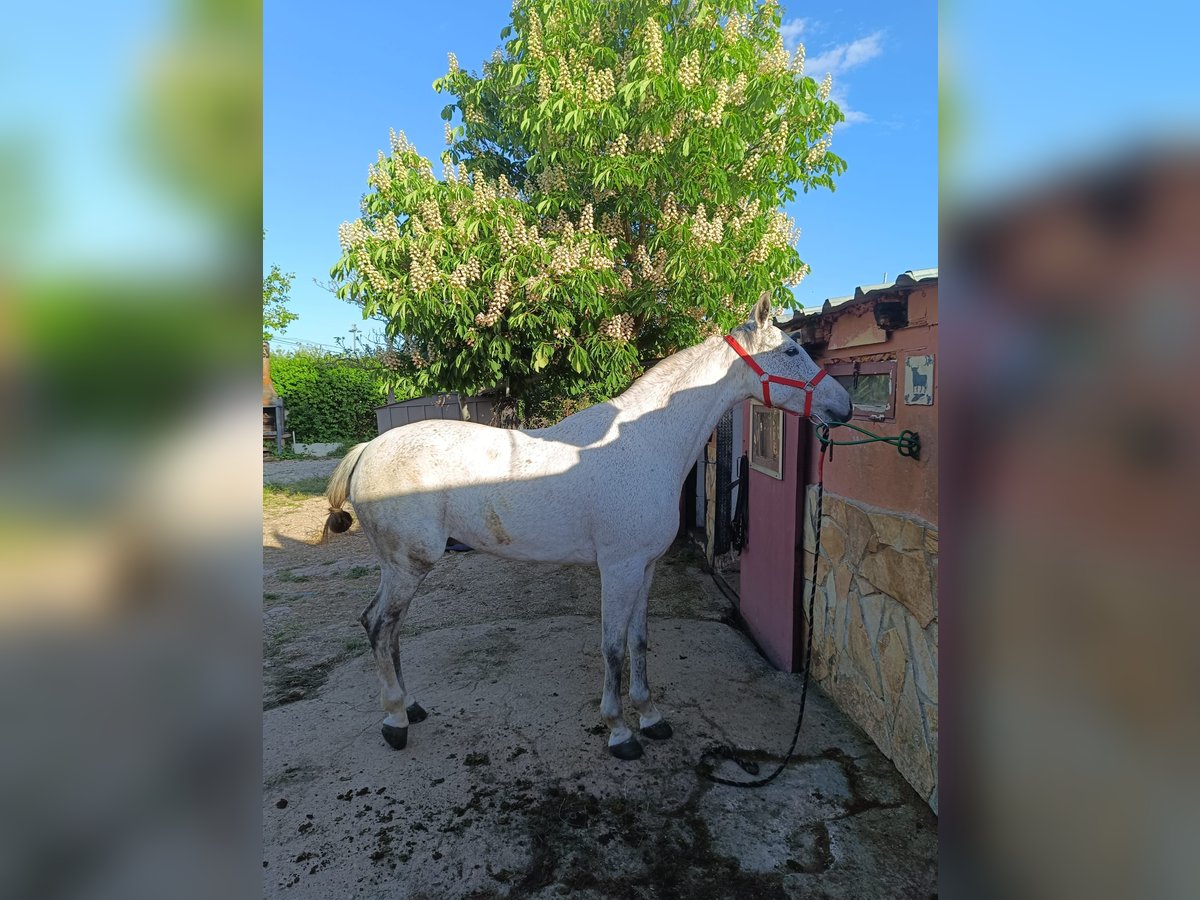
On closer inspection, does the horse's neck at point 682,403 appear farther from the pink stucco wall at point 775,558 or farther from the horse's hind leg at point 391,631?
the horse's hind leg at point 391,631

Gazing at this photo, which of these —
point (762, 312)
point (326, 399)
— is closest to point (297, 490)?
point (326, 399)

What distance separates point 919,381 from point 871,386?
1.76ft

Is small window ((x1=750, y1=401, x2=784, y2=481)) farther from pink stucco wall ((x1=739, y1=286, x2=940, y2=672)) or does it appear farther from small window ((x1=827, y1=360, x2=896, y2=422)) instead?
small window ((x1=827, y1=360, x2=896, y2=422))

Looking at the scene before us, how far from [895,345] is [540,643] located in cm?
316

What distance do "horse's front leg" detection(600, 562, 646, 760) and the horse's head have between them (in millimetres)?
1148

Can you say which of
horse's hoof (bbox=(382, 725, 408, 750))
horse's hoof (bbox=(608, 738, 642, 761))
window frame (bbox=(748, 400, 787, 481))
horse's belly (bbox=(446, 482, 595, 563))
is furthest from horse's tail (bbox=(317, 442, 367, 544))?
window frame (bbox=(748, 400, 787, 481))

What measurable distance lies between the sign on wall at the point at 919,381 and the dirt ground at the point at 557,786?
5.76 ft

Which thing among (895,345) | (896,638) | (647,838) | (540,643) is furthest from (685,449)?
(540,643)

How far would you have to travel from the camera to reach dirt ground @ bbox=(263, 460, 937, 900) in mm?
2184

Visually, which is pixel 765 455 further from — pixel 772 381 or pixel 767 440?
pixel 772 381
